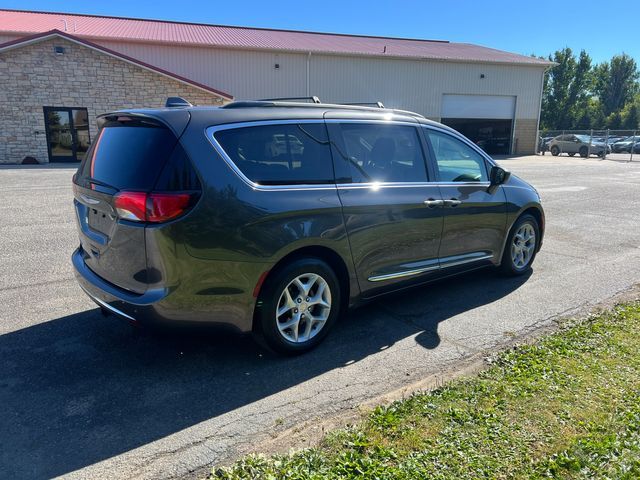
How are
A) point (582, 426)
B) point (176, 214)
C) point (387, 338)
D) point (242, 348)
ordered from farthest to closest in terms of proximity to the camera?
point (387, 338)
point (242, 348)
point (176, 214)
point (582, 426)

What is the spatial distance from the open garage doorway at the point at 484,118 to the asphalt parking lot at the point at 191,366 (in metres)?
28.6

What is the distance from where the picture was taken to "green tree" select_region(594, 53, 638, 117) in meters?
83.1

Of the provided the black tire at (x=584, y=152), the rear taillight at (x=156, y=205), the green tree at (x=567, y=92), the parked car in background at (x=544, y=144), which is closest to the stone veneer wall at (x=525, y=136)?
the parked car in background at (x=544, y=144)

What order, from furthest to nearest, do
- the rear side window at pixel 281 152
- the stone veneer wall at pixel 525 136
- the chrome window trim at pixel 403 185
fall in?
the stone veneer wall at pixel 525 136 → the chrome window trim at pixel 403 185 → the rear side window at pixel 281 152

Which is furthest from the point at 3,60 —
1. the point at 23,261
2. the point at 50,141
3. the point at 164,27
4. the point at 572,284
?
the point at 572,284

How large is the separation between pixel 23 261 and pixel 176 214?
4031 mm

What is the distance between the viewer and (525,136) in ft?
117

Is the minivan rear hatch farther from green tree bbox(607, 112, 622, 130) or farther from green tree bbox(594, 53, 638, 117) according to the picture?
green tree bbox(594, 53, 638, 117)

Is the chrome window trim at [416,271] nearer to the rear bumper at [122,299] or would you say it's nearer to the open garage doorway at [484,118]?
the rear bumper at [122,299]

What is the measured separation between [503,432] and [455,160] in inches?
115

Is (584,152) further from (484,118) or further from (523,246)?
(523,246)

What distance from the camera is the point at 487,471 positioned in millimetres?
2445

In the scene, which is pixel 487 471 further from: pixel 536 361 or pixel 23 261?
pixel 23 261

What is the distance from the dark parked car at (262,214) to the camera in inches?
123
